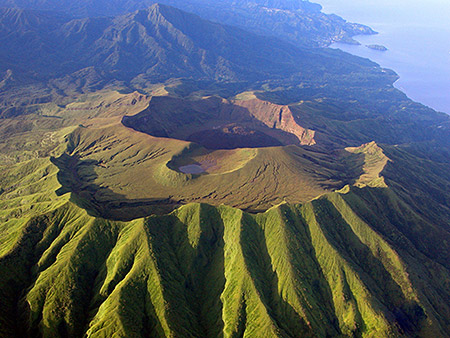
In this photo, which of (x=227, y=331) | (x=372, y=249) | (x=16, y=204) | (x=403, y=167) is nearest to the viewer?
(x=227, y=331)

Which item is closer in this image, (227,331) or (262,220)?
(227,331)

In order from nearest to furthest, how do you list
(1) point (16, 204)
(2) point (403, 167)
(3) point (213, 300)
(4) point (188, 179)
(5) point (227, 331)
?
(5) point (227, 331), (3) point (213, 300), (1) point (16, 204), (4) point (188, 179), (2) point (403, 167)

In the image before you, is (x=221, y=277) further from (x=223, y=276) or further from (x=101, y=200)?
(x=101, y=200)

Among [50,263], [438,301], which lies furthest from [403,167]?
[50,263]

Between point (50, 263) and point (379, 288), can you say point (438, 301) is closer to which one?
point (379, 288)

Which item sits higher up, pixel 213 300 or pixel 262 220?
pixel 262 220

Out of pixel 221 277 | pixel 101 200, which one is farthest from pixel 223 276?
pixel 101 200

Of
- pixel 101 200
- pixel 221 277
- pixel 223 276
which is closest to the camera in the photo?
pixel 223 276

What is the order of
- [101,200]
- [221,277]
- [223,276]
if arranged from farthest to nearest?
1. [101,200]
2. [221,277]
3. [223,276]
